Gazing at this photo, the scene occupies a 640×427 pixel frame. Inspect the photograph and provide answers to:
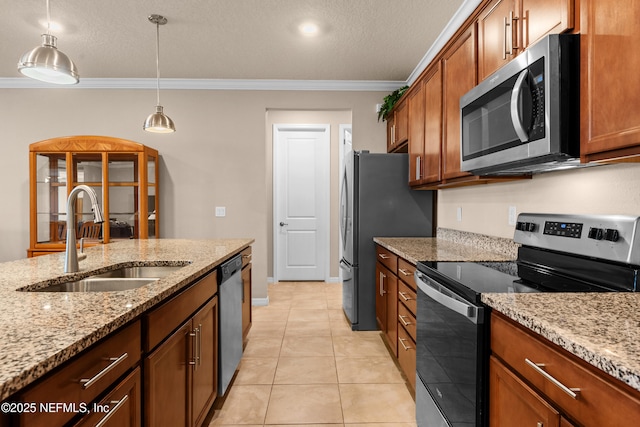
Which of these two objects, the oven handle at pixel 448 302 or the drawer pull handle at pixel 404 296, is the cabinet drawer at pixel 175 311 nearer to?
the oven handle at pixel 448 302

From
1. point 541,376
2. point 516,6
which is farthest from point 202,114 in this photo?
point 541,376

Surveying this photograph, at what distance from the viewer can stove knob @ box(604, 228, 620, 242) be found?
1281 mm

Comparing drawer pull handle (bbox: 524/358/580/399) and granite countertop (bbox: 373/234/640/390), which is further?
drawer pull handle (bbox: 524/358/580/399)

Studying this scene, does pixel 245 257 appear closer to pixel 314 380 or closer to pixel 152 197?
pixel 314 380

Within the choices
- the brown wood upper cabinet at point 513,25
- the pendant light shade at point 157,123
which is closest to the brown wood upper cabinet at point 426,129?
the brown wood upper cabinet at point 513,25

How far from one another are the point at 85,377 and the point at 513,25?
2044 millimetres

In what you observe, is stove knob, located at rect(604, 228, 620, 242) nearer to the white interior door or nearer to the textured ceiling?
the textured ceiling

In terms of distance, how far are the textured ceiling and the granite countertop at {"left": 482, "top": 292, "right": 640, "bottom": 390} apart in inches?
89.4

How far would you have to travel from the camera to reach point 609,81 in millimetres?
1144

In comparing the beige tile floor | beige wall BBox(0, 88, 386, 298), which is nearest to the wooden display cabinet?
beige wall BBox(0, 88, 386, 298)

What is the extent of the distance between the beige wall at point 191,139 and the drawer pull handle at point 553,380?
351cm

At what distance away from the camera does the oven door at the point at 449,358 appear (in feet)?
4.08

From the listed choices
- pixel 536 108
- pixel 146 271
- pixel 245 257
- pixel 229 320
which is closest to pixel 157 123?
Answer: pixel 245 257

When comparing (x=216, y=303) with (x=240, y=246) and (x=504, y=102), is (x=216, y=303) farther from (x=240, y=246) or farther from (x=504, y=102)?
(x=504, y=102)
